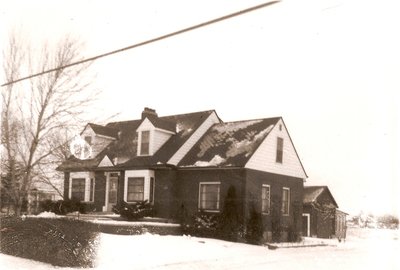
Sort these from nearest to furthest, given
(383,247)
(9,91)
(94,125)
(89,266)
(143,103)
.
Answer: (383,247), (89,266), (143,103), (94,125), (9,91)

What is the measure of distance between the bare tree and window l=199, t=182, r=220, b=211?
5.25 metres

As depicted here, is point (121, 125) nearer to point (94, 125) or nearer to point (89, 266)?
point (94, 125)

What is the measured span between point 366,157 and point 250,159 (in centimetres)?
782

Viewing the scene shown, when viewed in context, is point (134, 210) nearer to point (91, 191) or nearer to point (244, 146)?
point (91, 191)

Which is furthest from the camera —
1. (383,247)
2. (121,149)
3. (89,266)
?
(121,149)

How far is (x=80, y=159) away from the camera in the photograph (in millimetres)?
10820

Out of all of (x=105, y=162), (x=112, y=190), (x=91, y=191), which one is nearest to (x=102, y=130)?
(x=105, y=162)

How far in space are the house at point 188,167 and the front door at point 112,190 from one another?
0.03 m

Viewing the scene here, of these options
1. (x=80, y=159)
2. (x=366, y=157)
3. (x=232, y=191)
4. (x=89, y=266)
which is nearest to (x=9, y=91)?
(x=80, y=159)

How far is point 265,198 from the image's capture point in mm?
14305

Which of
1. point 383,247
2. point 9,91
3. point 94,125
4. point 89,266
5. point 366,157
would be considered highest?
point 9,91

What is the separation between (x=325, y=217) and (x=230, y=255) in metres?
2.22

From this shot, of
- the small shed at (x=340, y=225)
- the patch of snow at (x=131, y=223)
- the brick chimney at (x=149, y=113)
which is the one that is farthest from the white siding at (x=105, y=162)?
the small shed at (x=340, y=225)

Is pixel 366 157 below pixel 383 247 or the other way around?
the other way around
